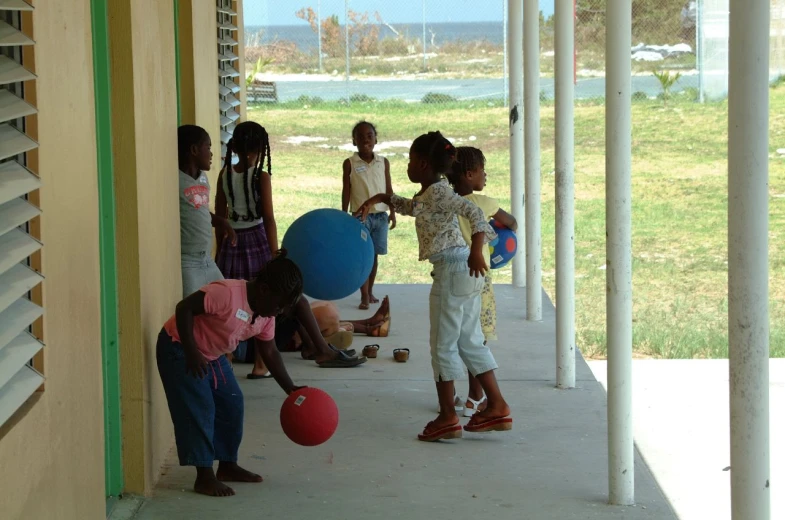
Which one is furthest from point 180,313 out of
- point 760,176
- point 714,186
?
point 714,186

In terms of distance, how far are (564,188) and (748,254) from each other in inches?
134

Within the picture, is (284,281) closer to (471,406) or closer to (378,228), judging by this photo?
(471,406)

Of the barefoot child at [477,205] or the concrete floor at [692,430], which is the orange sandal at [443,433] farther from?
the concrete floor at [692,430]

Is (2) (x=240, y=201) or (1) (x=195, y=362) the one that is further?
(2) (x=240, y=201)

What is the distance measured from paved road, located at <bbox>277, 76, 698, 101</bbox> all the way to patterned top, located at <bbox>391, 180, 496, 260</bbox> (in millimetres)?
20788

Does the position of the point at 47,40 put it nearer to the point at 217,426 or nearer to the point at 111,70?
the point at 111,70

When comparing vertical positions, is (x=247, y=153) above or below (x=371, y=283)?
above

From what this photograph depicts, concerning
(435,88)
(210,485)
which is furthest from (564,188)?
(435,88)

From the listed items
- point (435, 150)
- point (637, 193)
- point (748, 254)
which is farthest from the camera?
point (637, 193)

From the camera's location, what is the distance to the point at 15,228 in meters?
3.55

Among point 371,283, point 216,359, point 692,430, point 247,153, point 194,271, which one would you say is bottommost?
point 692,430

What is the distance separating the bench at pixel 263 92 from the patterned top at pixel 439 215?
21714 millimetres

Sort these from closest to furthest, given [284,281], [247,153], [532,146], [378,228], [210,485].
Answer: [284,281]
[210,485]
[247,153]
[532,146]
[378,228]

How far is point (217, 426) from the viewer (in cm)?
538
